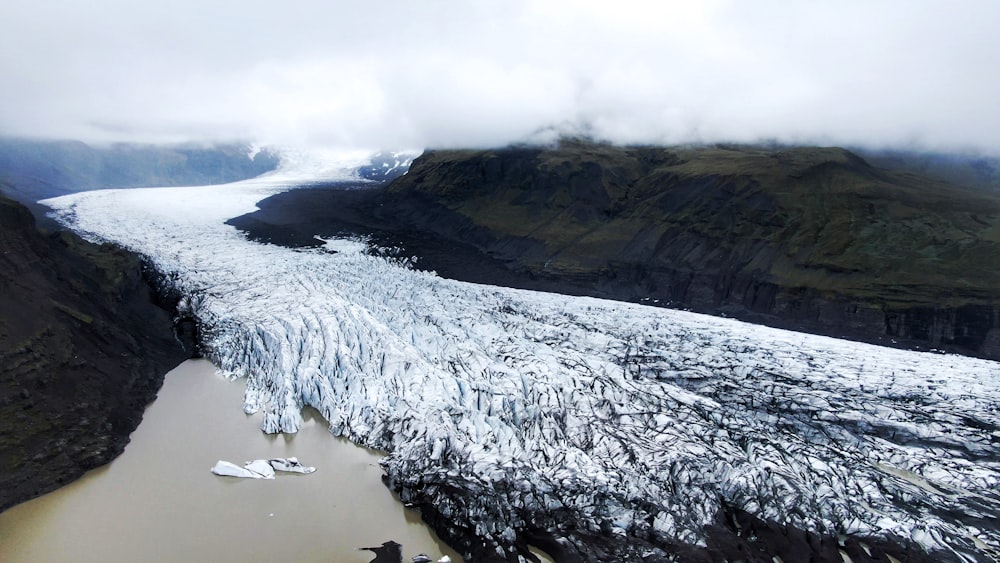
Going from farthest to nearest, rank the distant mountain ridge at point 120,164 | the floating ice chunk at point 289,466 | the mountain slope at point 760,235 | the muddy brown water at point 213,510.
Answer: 1. the distant mountain ridge at point 120,164
2. the mountain slope at point 760,235
3. the floating ice chunk at point 289,466
4. the muddy brown water at point 213,510

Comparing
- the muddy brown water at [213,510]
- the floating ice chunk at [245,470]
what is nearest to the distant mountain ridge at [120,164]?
the muddy brown water at [213,510]

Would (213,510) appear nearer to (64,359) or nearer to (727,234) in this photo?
(64,359)

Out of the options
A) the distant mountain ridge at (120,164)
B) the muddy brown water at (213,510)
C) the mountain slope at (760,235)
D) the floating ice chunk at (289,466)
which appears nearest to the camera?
the muddy brown water at (213,510)

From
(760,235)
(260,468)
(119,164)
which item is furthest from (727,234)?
(119,164)

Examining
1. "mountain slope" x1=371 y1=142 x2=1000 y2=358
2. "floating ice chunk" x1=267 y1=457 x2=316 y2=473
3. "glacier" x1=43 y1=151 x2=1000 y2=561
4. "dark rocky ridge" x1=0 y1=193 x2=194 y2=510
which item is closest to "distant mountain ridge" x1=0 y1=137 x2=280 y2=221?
"dark rocky ridge" x1=0 y1=193 x2=194 y2=510

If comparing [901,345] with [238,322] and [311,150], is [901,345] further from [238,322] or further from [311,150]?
[311,150]

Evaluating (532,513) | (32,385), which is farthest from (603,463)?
(32,385)

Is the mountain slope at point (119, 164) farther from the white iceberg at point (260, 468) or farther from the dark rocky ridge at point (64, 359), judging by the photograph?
the white iceberg at point (260, 468)
